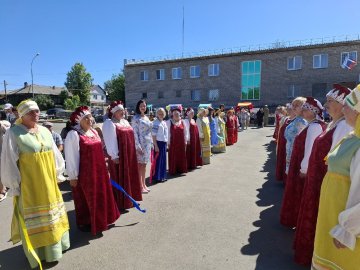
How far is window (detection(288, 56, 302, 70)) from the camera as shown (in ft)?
108

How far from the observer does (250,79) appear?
117 ft

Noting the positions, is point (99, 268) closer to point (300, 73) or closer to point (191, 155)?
point (191, 155)

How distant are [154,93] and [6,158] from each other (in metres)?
37.9

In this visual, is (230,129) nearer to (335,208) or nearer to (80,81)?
(335,208)

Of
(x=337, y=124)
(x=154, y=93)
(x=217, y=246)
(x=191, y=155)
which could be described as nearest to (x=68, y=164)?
(x=217, y=246)

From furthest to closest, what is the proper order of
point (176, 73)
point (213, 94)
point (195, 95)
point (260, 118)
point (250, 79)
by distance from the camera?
point (176, 73) < point (195, 95) < point (213, 94) < point (250, 79) < point (260, 118)

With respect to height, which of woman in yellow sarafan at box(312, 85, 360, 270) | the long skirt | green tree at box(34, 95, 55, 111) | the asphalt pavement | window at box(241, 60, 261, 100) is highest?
window at box(241, 60, 261, 100)

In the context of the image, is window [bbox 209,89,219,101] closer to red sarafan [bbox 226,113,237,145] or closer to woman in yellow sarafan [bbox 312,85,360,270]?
red sarafan [bbox 226,113,237,145]

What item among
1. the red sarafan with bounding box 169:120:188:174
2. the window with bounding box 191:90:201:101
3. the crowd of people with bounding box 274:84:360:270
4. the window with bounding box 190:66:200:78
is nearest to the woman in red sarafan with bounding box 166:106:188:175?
the red sarafan with bounding box 169:120:188:174

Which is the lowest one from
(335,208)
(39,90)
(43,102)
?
(335,208)

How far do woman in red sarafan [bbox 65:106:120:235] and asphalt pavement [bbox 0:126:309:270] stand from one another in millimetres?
270

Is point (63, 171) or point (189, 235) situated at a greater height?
point (63, 171)

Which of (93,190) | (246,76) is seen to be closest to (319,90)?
(246,76)

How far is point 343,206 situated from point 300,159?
1.98 metres
